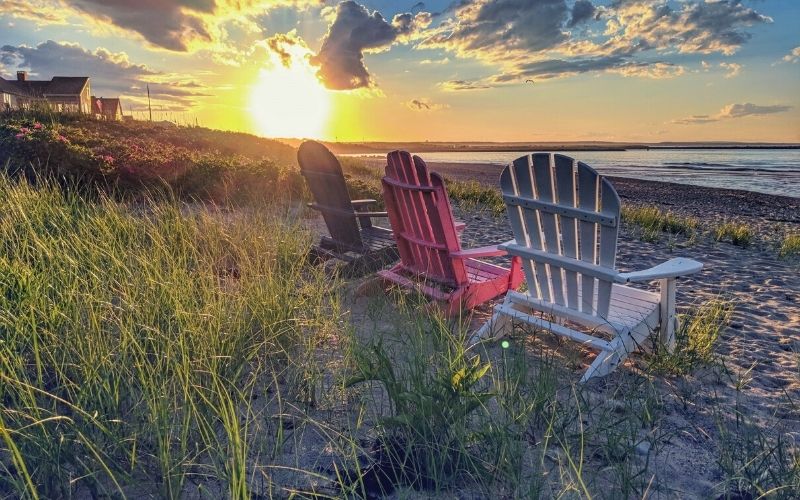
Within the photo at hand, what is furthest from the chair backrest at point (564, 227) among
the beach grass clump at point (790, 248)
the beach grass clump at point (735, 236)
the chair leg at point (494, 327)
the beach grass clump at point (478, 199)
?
the beach grass clump at point (478, 199)

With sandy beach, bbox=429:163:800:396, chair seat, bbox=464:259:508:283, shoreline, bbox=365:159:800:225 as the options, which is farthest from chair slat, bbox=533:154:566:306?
shoreline, bbox=365:159:800:225

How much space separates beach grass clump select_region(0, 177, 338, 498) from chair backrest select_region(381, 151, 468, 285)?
86 cm

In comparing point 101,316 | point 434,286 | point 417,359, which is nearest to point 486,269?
point 434,286

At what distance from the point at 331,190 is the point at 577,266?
2.44 metres

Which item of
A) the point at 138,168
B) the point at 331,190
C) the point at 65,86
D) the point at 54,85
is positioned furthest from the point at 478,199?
the point at 54,85

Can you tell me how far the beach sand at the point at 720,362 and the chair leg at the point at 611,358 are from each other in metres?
0.08

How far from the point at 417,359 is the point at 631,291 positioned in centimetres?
200

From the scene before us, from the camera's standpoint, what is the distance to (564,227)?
3150mm

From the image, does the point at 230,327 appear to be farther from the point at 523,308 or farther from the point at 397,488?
the point at 523,308

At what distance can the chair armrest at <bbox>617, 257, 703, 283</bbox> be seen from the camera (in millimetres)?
2865

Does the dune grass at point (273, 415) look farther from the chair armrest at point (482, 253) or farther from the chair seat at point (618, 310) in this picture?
the chair armrest at point (482, 253)

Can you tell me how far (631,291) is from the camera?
3568mm

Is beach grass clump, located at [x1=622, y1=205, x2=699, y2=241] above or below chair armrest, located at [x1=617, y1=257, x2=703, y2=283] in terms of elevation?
below

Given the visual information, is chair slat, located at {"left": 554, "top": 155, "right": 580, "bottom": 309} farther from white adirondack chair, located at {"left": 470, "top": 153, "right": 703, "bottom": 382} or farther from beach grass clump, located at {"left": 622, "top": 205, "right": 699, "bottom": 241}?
beach grass clump, located at {"left": 622, "top": 205, "right": 699, "bottom": 241}
